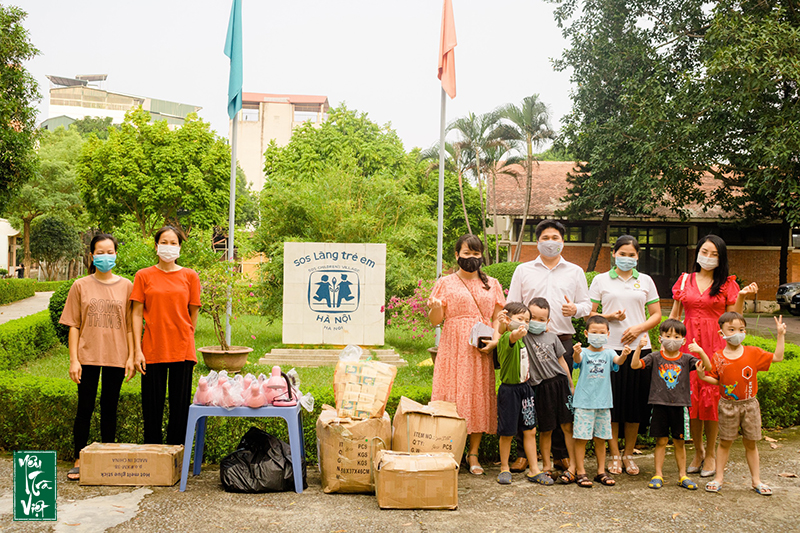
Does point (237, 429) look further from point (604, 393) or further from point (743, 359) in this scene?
point (743, 359)

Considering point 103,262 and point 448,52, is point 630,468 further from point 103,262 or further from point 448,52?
point 448,52

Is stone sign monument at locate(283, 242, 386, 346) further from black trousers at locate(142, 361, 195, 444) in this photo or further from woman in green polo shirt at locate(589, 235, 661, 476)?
woman in green polo shirt at locate(589, 235, 661, 476)

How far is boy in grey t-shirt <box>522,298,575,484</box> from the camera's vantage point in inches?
190

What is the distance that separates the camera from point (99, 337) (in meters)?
4.75

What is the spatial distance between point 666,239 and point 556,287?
24694 mm

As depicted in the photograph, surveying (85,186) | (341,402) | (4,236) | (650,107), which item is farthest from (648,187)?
(4,236)

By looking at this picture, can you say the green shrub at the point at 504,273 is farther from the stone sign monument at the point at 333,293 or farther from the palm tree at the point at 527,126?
the palm tree at the point at 527,126

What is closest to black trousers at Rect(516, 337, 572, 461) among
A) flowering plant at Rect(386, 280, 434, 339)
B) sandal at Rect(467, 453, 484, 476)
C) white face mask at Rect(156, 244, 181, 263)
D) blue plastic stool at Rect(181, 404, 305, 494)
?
sandal at Rect(467, 453, 484, 476)

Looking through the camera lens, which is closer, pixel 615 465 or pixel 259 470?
pixel 259 470

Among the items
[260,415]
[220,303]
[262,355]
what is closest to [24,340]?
[220,303]

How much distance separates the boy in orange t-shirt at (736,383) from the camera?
4.64m

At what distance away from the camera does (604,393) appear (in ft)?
15.7

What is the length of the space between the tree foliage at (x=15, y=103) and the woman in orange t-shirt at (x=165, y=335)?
14055 millimetres

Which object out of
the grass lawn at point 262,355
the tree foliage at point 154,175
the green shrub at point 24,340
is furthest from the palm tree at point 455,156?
the green shrub at point 24,340
